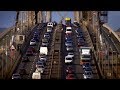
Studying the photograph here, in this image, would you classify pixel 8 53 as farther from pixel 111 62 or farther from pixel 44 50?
pixel 111 62

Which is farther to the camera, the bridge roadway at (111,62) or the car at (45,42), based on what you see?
the car at (45,42)

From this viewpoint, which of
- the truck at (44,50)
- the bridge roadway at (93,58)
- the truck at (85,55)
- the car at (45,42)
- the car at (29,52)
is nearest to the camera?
the bridge roadway at (93,58)

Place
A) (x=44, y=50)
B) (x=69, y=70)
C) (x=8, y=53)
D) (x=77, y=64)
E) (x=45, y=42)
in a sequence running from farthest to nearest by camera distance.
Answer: (x=45, y=42) → (x=44, y=50) → (x=8, y=53) → (x=77, y=64) → (x=69, y=70)

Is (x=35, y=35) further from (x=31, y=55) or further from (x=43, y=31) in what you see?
(x=31, y=55)

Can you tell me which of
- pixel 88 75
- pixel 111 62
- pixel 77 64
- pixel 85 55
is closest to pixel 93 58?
pixel 85 55

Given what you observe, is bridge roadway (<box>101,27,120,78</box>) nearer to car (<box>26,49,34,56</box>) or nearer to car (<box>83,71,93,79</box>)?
car (<box>83,71,93,79</box>)

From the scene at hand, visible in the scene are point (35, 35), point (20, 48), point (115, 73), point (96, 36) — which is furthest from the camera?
point (35, 35)

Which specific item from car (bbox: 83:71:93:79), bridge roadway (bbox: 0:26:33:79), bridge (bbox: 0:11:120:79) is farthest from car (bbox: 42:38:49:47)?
car (bbox: 83:71:93:79)

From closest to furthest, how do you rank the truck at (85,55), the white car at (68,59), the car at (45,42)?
the truck at (85,55)
the white car at (68,59)
the car at (45,42)

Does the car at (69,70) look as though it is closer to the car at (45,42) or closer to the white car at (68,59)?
the white car at (68,59)

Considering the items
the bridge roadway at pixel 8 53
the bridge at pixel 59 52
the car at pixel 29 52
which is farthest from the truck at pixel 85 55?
the bridge roadway at pixel 8 53
